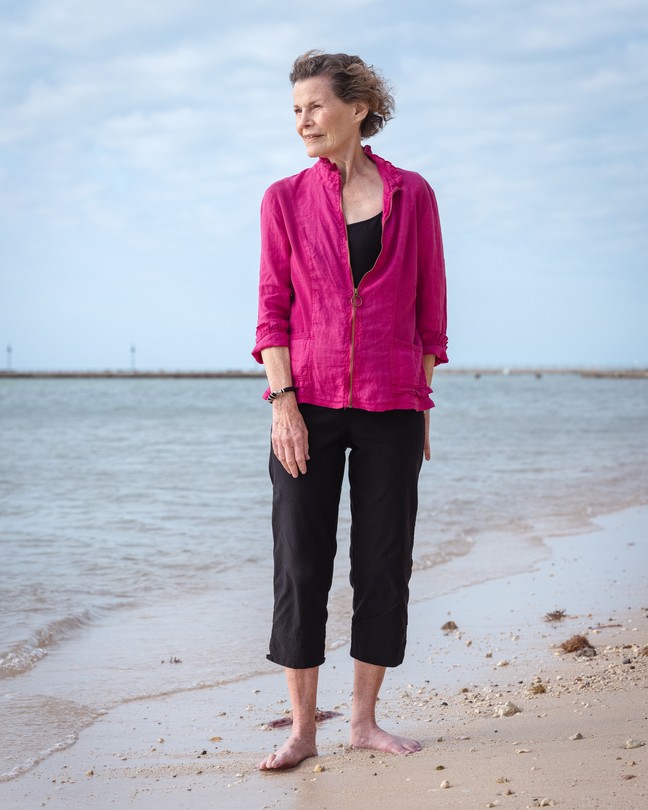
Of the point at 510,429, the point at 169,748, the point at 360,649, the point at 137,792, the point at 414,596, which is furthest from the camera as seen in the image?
the point at 510,429

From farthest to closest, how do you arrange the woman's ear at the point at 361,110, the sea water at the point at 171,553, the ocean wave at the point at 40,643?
the ocean wave at the point at 40,643 → the sea water at the point at 171,553 → the woman's ear at the point at 361,110

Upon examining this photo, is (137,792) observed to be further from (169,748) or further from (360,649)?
(360,649)

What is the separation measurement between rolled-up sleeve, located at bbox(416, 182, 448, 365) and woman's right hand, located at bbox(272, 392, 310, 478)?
45 centimetres

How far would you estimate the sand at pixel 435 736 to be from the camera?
2.30 metres

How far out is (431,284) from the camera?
2.68 m

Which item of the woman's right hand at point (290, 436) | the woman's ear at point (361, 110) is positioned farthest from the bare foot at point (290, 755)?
the woman's ear at point (361, 110)

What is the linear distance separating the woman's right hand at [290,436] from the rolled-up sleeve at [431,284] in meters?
0.45

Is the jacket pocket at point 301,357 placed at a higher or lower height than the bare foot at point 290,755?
higher

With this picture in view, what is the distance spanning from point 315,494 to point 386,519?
215 millimetres

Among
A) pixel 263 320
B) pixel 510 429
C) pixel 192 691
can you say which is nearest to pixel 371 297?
pixel 263 320

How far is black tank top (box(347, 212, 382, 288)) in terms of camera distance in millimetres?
2570

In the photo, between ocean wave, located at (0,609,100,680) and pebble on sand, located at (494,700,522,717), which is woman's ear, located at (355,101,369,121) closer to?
pebble on sand, located at (494,700,522,717)

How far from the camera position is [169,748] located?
2.94m

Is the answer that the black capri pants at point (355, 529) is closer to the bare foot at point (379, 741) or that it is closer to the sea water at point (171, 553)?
the bare foot at point (379, 741)
